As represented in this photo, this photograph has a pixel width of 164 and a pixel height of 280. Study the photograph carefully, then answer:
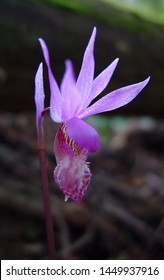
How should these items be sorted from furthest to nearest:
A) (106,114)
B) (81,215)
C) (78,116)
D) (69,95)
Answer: (106,114) < (81,215) < (78,116) < (69,95)

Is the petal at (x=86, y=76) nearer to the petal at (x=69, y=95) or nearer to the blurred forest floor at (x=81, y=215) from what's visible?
the petal at (x=69, y=95)

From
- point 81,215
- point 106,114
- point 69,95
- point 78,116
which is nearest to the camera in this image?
point 69,95

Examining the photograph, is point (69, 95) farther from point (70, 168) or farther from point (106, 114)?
point (106, 114)

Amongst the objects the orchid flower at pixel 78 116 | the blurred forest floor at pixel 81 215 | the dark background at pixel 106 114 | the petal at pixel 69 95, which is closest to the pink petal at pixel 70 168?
the orchid flower at pixel 78 116

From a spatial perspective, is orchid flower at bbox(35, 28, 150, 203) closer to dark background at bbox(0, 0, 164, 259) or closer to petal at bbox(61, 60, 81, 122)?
petal at bbox(61, 60, 81, 122)

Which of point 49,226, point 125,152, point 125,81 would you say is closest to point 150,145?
point 125,152

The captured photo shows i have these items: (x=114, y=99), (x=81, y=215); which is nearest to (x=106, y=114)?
(x=81, y=215)

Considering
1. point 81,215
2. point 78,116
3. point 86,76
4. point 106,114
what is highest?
point 106,114
